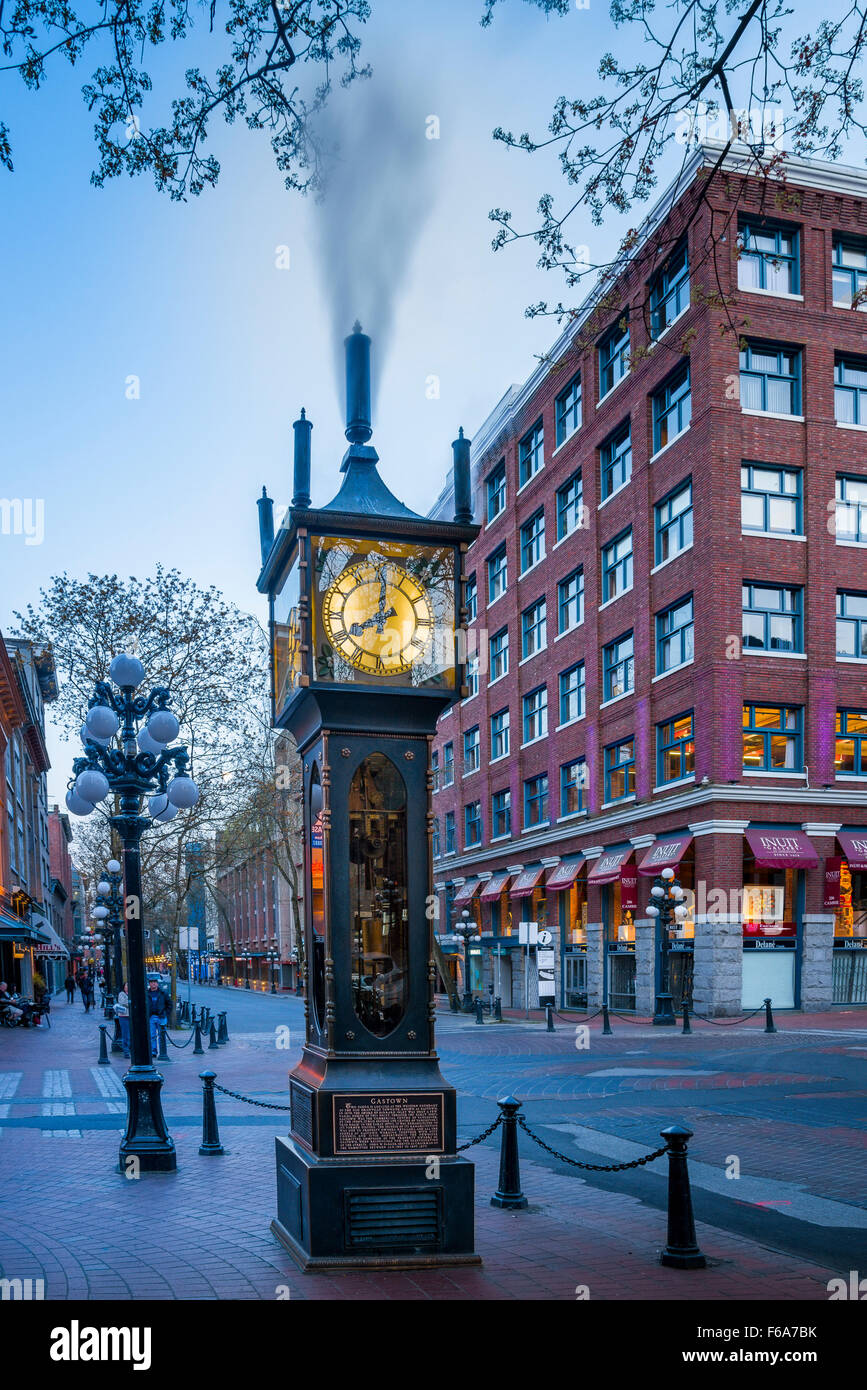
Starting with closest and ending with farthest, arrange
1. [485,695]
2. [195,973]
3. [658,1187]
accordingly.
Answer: [658,1187]
[485,695]
[195,973]

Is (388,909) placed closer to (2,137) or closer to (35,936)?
(2,137)

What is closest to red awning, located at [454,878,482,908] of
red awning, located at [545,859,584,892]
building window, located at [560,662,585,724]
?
red awning, located at [545,859,584,892]

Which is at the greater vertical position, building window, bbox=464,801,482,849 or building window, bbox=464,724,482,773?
building window, bbox=464,724,482,773

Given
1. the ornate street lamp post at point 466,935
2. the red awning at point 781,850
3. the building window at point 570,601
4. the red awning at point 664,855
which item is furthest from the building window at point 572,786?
the red awning at point 781,850

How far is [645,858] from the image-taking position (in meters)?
31.9

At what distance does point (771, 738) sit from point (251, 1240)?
24097 mm

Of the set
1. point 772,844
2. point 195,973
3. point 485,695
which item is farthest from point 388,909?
point 195,973

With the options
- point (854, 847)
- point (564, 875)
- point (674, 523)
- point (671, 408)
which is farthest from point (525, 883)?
point (671, 408)

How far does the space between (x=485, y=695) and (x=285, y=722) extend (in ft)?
133

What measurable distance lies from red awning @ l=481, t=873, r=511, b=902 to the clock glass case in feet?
123

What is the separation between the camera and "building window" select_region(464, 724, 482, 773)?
4966 centimetres

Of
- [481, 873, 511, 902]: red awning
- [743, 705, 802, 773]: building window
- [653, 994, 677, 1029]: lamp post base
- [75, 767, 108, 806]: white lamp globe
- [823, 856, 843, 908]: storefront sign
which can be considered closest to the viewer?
[75, 767, 108, 806]: white lamp globe

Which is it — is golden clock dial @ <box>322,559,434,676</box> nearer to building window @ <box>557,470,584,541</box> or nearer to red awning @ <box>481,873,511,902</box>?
building window @ <box>557,470,584,541</box>

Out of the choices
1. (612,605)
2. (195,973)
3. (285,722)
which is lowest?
(195,973)
